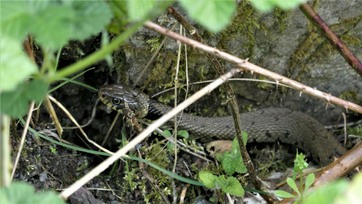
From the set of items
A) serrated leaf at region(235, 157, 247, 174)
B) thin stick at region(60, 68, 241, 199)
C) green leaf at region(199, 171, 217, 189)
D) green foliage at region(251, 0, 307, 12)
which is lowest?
green leaf at region(199, 171, 217, 189)

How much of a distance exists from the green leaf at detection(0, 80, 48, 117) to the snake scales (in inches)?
87.7

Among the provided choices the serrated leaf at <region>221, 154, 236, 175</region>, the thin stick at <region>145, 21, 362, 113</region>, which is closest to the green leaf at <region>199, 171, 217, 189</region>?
the serrated leaf at <region>221, 154, 236, 175</region>

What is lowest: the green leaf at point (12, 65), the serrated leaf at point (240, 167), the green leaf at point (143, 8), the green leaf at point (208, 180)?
the green leaf at point (208, 180)

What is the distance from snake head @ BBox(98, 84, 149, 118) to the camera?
3977mm

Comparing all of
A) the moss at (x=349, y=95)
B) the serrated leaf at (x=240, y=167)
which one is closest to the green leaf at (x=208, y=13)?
the serrated leaf at (x=240, y=167)

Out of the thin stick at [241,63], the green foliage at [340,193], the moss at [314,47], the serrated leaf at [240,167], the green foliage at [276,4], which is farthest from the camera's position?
the moss at [314,47]

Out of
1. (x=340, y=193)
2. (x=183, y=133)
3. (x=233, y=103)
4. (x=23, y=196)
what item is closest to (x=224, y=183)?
(x=233, y=103)

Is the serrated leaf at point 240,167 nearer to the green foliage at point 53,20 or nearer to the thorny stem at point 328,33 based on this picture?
the thorny stem at point 328,33

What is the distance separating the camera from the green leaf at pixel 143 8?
1.66 meters

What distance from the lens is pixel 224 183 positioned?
321 cm

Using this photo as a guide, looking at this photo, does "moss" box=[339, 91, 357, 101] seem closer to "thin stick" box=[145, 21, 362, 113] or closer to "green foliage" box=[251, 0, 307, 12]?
"thin stick" box=[145, 21, 362, 113]

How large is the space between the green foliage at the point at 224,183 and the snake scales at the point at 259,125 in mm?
879

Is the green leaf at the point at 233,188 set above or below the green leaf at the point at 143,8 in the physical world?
below

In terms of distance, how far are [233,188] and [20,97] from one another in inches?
67.5
